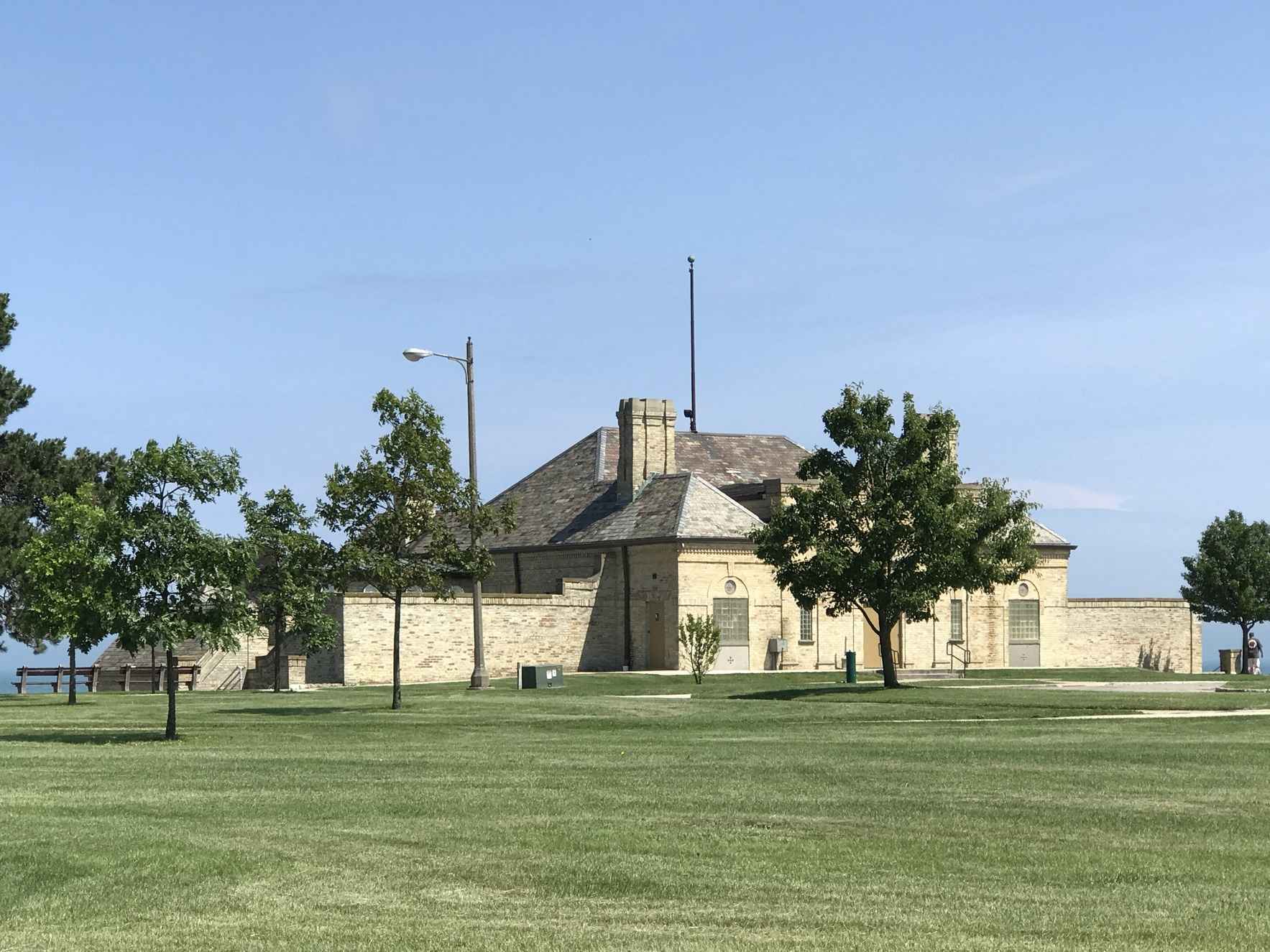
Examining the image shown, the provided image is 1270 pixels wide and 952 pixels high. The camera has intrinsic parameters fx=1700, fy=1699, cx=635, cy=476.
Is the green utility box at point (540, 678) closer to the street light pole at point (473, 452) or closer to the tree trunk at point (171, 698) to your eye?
the street light pole at point (473, 452)

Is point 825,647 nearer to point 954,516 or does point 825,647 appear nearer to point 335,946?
point 954,516

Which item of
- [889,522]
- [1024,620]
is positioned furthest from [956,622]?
[889,522]

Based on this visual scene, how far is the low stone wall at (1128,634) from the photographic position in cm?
6725

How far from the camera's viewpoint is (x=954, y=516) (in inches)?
1697

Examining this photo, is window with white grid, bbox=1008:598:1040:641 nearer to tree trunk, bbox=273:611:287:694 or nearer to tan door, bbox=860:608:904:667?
tan door, bbox=860:608:904:667

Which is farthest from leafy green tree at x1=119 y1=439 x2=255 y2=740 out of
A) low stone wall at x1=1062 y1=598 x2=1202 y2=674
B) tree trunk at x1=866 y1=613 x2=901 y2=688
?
low stone wall at x1=1062 y1=598 x2=1202 y2=674

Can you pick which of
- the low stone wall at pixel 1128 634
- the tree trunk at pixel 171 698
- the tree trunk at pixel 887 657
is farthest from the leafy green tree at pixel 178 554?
the low stone wall at pixel 1128 634

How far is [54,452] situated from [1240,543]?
5095 centimetres

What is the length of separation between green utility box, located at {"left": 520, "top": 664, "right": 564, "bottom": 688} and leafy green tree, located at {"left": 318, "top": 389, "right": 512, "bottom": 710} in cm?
886

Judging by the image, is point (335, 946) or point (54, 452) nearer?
point (335, 946)

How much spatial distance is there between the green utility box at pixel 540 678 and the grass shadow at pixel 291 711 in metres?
8.18

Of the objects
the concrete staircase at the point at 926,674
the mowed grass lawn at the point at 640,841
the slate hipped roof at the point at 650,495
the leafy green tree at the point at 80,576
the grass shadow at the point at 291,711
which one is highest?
the slate hipped roof at the point at 650,495

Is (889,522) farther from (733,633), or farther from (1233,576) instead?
(1233,576)

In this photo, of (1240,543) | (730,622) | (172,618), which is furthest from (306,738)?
(1240,543)
